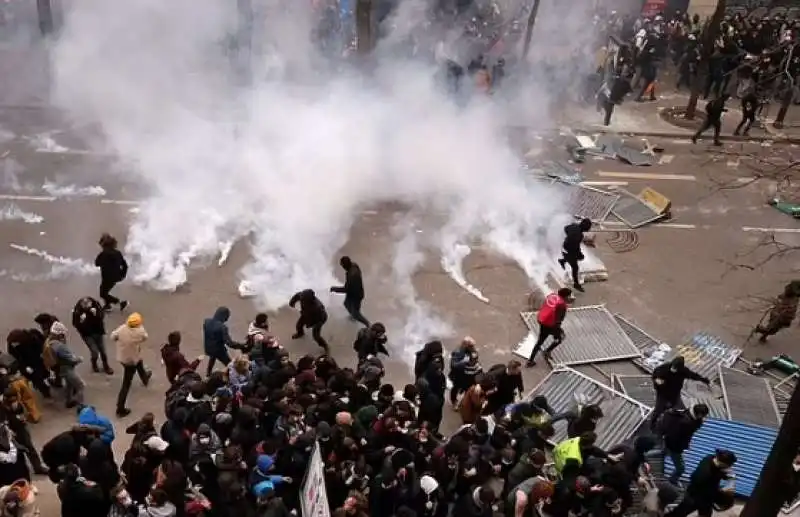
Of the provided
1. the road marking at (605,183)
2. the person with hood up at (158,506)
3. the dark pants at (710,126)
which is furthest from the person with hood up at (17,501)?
the dark pants at (710,126)

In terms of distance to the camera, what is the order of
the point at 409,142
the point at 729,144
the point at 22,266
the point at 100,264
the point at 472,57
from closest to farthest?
the point at 100,264 < the point at 22,266 < the point at 409,142 < the point at 729,144 < the point at 472,57

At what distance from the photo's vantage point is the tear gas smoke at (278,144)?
1041 cm

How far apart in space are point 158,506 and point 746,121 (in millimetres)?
13089

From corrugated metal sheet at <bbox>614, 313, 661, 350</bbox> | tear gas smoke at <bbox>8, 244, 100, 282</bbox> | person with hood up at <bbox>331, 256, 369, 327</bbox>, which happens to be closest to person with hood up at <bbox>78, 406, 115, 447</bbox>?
person with hood up at <bbox>331, 256, 369, 327</bbox>

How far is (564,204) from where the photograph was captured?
38.9 feet

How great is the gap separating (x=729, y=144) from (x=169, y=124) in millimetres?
9749

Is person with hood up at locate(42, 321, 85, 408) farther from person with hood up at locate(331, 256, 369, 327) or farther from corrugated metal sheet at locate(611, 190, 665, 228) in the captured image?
corrugated metal sheet at locate(611, 190, 665, 228)

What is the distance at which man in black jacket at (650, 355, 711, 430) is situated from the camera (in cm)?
723

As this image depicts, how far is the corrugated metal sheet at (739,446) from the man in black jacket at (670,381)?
0.45m

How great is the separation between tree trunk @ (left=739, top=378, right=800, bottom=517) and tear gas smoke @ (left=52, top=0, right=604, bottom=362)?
13.6ft

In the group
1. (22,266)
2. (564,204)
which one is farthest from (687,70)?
(22,266)

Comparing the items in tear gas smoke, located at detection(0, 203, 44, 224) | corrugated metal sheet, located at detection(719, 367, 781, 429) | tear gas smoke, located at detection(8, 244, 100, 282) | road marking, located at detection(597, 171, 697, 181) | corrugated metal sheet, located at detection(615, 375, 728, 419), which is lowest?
tear gas smoke, located at detection(8, 244, 100, 282)

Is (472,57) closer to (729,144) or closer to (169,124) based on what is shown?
(729,144)

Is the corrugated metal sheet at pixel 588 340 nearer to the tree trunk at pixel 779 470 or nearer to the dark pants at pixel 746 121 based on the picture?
the tree trunk at pixel 779 470
